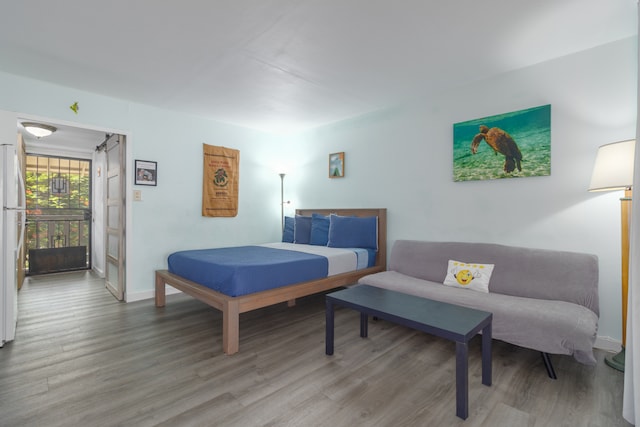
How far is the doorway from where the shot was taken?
5195mm

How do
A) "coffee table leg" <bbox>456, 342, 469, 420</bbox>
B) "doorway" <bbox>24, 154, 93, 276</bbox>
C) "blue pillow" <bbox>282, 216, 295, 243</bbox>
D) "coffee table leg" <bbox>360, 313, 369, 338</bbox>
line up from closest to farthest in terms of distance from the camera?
→ "coffee table leg" <bbox>456, 342, 469, 420</bbox> → "coffee table leg" <bbox>360, 313, 369, 338</bbox> → "blue pillow" <bbox>282, 216, 295, 243</bbox> → "doorway" <bbox>24, 154, 93, 276</bbox>

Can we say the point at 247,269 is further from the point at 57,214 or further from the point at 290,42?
the point at 57,214

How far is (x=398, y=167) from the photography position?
376 centimetres

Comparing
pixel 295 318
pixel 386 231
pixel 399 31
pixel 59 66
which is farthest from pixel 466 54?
pixel 59 66

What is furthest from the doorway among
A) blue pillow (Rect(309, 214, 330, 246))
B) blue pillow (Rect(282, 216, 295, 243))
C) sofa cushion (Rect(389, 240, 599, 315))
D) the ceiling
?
sofa cushion (Rect(389, 240, 599, 315))

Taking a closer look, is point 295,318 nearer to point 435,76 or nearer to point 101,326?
point 101,326

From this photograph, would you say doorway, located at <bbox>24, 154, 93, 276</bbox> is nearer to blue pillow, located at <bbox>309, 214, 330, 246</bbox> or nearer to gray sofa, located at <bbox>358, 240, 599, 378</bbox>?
blue pillow, located at <bbox>309, 214, 330, 246</bbox>

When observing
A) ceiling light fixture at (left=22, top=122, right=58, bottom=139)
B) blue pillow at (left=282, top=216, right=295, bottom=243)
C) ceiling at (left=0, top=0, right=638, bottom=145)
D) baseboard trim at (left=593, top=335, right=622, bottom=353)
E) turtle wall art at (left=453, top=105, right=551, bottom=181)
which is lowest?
baseboard trim at (left=593, top=335, right=622, bottom=353)

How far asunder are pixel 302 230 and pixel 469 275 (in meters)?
2.36

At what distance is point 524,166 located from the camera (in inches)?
110

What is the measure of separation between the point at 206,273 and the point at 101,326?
1.16 meters

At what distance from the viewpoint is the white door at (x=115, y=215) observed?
3.69 metres

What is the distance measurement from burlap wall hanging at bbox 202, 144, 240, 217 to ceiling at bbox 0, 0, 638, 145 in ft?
3.56

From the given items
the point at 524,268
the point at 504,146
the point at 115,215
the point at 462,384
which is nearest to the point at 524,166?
the point at 504,146
